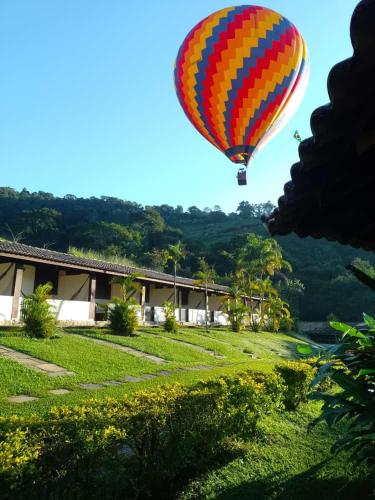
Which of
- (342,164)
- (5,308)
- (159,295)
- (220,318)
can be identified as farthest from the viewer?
(220,318)

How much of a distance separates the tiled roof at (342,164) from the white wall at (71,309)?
46.2ft

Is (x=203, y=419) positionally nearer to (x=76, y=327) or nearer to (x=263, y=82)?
(x=263, y=82)

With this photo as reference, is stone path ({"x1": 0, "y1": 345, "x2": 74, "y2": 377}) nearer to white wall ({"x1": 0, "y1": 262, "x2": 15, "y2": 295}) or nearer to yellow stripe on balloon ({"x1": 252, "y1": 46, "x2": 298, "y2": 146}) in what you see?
white wall ({"x1": 0, "y1": 262, "x2": 15, "y2": 295})

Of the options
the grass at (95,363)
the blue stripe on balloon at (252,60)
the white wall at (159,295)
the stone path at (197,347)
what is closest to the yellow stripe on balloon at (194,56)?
the blue stripe on balloon at (252,60)

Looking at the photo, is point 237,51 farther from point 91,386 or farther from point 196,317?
point 196,317

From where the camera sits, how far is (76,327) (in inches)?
677

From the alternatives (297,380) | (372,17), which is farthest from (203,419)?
(372,17)

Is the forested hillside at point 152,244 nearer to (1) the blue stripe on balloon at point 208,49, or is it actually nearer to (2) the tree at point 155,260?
(2) the tree at point 155,260

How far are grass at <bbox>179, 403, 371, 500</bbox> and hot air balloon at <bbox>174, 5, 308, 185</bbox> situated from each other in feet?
18.5

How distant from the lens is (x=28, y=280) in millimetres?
18297

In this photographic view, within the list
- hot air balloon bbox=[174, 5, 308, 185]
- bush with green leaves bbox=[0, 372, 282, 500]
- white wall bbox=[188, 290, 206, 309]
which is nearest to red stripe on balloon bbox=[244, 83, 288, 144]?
hot air balloon bbox=[174, 5, 308, 185]

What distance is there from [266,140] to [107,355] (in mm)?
7314

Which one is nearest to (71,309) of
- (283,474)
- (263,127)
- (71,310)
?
(71,310)

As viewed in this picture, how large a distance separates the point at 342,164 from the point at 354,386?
5.22 ft
